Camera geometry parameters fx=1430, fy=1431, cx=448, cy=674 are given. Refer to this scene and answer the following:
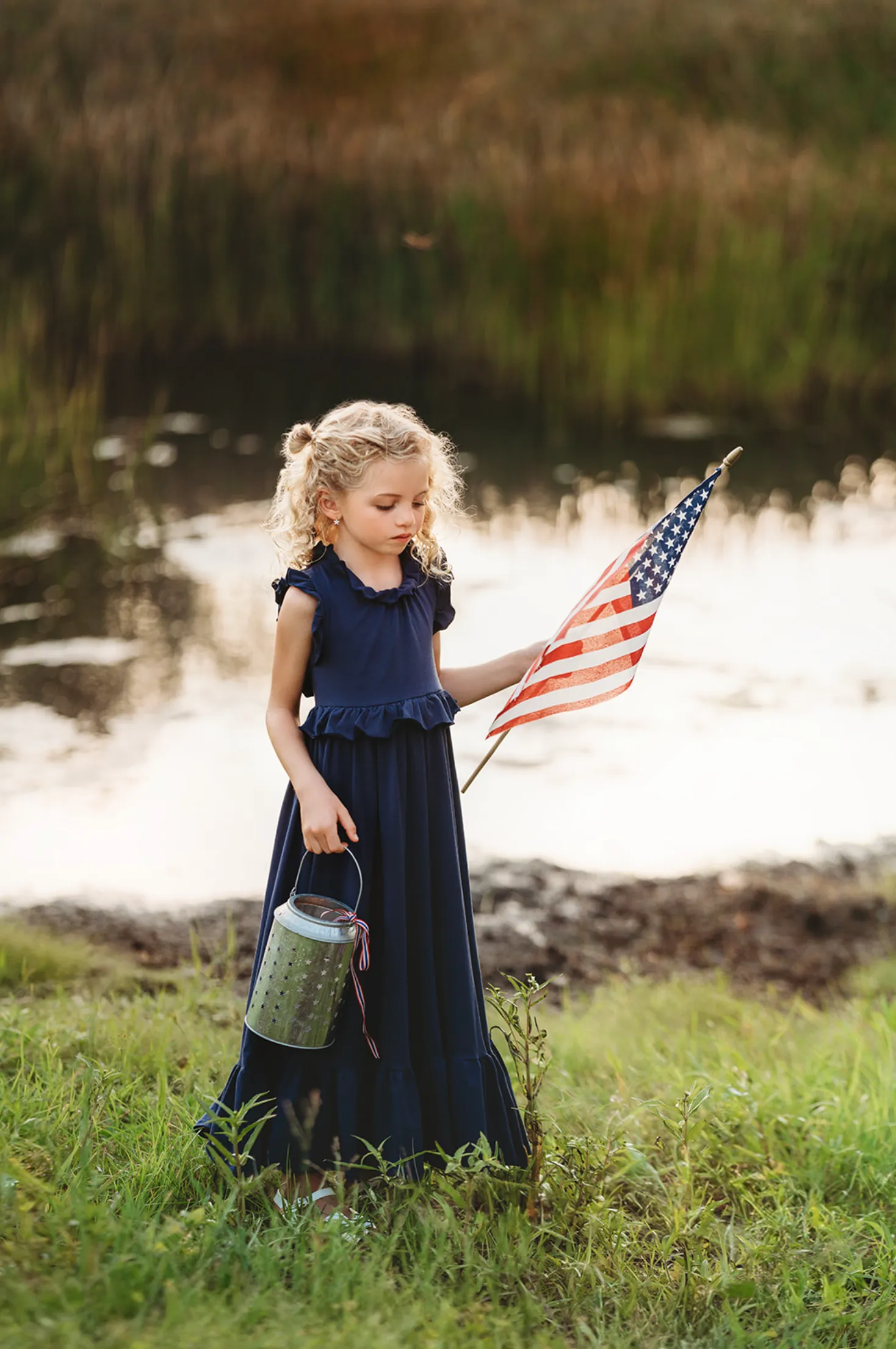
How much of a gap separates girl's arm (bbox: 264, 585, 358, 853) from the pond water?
5.30 ft

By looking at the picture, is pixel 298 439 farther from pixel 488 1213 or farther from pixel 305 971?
pixel 488 1213

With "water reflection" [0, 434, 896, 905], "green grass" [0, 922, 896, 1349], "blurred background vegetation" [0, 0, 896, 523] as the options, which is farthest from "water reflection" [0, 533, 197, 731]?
"green grass" [0, 922, 896, 1349]

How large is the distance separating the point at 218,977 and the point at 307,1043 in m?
1.49

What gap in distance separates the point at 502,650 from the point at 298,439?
326 centimetres

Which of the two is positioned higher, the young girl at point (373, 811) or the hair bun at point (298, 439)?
the hair bun at point (298, 439)

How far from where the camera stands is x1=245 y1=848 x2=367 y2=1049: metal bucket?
2125 mm

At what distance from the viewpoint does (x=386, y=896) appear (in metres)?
2.26

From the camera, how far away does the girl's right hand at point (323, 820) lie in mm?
2188

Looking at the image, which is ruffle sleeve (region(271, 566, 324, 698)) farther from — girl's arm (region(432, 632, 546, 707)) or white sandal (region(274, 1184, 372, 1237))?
white sandal (region(274, 1184, 372, 1237))

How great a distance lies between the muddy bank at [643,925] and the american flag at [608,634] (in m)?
1.49

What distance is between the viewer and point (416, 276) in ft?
26.4

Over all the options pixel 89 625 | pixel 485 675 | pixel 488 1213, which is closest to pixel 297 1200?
pixel 488 1213

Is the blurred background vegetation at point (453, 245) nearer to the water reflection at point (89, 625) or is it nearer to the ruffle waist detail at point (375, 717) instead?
the water reflection at point (89, 625)

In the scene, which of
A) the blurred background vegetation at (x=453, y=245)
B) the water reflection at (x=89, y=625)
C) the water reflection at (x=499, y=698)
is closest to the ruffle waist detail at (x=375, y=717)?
the water reflection at (x=499, y=698)
